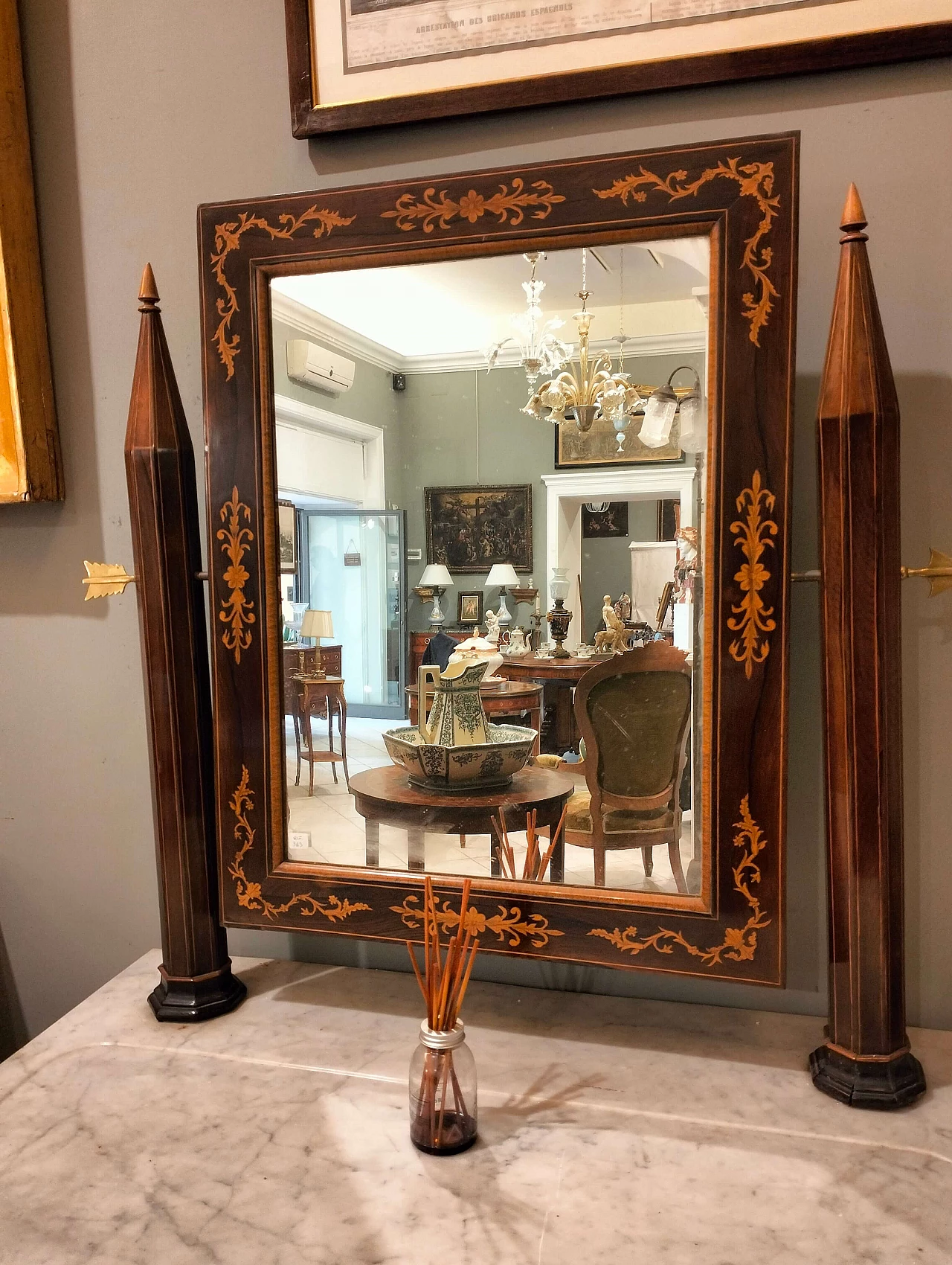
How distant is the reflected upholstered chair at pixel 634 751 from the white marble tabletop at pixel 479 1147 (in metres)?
0.22

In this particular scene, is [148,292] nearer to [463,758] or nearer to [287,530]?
[287,530]

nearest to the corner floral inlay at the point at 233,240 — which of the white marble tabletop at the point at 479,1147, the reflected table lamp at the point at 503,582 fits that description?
the reflected table lamp at the point at 503,582

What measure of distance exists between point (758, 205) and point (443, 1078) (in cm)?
89

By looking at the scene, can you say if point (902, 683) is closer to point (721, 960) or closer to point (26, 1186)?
point (721, 960)

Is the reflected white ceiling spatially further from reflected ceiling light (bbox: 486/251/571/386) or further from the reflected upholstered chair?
the reflected upholstered chair

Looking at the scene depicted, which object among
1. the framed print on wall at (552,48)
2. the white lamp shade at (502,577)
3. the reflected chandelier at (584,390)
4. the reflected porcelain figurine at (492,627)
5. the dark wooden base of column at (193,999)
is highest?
the framed print on wall at (552,48)

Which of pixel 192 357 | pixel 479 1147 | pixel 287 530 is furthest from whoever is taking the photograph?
pixel 192 357

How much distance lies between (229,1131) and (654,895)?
48 centimetres

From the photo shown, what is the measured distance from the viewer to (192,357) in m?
1.18

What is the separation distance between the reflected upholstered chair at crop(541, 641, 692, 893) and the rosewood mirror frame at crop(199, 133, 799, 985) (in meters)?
0.04

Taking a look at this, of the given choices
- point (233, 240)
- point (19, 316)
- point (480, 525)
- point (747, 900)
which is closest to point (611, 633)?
point (480, 525)

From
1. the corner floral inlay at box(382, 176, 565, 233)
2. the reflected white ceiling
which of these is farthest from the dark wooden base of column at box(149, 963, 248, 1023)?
the corner floral inlay at box(382, 176, 565, 233)

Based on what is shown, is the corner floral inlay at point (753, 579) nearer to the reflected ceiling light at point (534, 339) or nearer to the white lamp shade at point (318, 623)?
the reflected ceiling light at point (534, 339)

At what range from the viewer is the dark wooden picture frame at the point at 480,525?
958 millimetres
